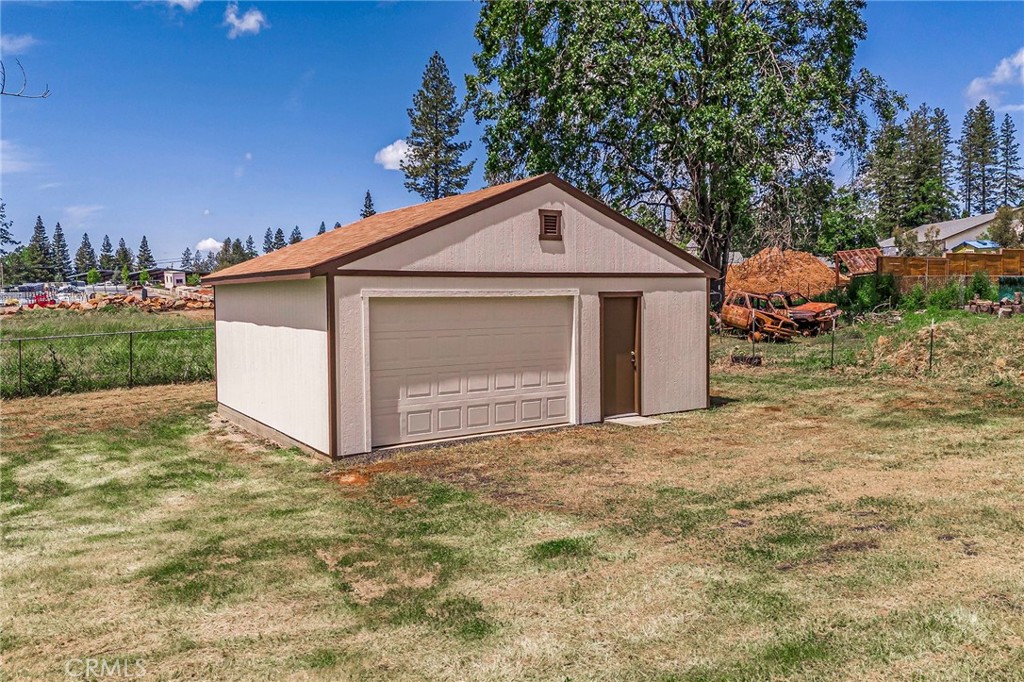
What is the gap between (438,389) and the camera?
34.7 feet

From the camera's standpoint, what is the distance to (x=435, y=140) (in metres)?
53.8

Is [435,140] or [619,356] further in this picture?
[435,140]

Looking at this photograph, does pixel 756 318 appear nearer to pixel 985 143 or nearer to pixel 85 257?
pixel 985 143

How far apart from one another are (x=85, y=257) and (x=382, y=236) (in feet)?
510

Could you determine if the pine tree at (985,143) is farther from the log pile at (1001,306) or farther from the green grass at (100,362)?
the green grass at (100,362)

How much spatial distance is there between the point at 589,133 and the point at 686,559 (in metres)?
21.5

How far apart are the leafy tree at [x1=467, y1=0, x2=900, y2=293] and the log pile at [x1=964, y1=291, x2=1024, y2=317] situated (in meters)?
6.65

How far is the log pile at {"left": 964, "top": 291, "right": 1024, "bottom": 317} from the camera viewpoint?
829 inches

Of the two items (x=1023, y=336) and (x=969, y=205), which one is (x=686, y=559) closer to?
(x=1023, y=336)

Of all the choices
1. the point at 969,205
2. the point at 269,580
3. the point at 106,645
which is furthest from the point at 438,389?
the point at 969,205

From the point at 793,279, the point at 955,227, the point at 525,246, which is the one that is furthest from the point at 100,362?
the point at 955,227

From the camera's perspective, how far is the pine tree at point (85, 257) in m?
138

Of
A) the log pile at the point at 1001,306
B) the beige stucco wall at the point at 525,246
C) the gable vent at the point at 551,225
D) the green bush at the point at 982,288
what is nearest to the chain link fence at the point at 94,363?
the beige stucco wall at the point at 525,246

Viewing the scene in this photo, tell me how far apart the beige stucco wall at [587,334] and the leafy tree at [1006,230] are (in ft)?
148
